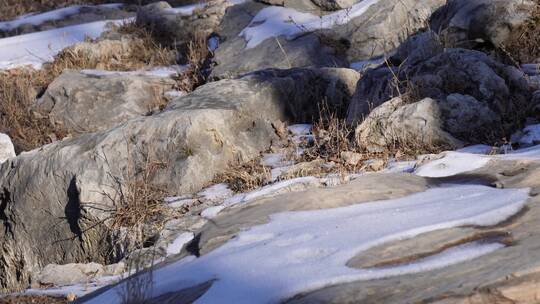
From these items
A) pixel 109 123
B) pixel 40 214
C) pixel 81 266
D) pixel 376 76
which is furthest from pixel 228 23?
pixel 81 266

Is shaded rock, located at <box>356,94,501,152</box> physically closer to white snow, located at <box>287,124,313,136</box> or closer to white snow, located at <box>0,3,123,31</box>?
white snow, located at <box>287,124,313,136</box>

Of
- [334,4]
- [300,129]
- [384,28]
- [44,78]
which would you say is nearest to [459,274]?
[300,129]

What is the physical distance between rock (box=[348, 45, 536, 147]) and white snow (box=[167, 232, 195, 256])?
1759mm

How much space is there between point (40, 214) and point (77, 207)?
42 centimetres

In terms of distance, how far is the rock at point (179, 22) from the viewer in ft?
40.0

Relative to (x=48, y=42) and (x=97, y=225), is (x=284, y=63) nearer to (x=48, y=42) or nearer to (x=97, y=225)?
(x=97, y=225)

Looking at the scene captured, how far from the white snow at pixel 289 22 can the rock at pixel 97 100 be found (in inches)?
48.9

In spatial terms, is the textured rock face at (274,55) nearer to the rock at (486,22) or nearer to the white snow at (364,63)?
the white snow at (364,63)

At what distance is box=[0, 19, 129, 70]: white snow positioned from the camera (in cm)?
1208

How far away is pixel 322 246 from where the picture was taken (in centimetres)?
377

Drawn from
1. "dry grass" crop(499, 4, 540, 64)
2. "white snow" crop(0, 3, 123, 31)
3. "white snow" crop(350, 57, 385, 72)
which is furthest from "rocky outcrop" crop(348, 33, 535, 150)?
"white snow" crop(0, 3, 123, 31)

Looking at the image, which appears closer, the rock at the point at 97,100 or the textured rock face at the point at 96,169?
the textured rock face at the point at 96,169

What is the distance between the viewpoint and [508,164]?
503 cm

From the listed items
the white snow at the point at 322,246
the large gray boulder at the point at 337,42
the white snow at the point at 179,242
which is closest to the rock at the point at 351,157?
the white snow at the point at 179,242
